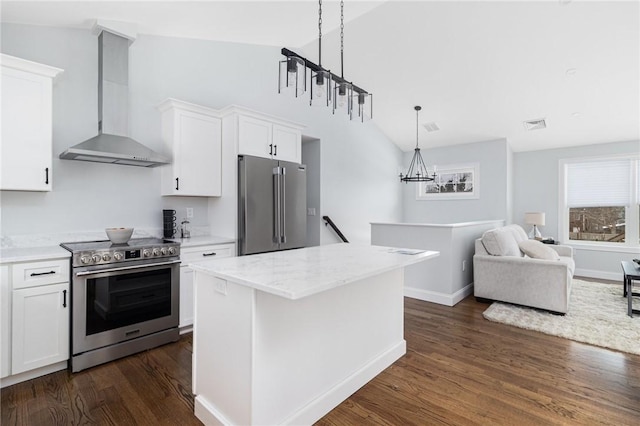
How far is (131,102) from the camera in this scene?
3.28 m

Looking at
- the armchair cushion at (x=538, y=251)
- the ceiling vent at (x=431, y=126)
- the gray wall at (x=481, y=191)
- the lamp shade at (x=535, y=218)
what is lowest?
the armchair cushion at (x=538, y=251)

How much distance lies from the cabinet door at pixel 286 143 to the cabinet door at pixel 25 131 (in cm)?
219

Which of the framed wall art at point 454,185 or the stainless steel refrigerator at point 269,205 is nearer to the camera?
the stainless steel refrigerator at point 269,205

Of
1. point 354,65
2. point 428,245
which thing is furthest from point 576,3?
point 428,245

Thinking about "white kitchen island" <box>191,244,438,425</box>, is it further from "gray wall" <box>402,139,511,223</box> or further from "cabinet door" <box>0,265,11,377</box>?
"gray wall" <box>402,139,511,223</box>

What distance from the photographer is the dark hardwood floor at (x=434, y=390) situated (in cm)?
189

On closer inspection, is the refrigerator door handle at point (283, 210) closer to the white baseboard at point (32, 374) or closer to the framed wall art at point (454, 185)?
the white baseboard at point (32, 374)

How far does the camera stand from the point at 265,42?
13.5 feet

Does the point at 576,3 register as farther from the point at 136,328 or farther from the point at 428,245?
the point at 136,328

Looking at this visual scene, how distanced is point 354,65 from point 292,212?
2532 millimetres

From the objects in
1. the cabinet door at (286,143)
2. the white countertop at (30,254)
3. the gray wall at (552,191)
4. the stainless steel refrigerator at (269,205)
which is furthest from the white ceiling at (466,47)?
the white countertop at (30,254)

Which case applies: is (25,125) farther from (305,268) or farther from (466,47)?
(466,47)

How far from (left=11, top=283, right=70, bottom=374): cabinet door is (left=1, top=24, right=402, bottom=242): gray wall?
2.49ft

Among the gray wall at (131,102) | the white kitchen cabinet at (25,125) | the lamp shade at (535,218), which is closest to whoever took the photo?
the white kitchen cabinet at (25,125)
